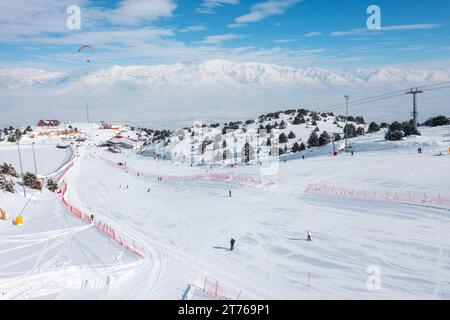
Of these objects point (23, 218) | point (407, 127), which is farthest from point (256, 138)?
point (23, 218)

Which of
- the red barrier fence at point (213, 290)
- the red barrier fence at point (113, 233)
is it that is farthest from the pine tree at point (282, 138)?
the red barrier fence at point (213, 290)

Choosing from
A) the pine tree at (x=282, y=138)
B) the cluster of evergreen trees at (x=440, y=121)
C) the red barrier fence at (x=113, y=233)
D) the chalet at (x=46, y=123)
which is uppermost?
the chalet at (x=46, y=123)

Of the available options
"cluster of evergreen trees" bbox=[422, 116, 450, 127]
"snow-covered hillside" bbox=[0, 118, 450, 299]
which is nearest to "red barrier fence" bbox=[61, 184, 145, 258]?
"snow-covered hillside" bbox=[0, 118, 450, 299]

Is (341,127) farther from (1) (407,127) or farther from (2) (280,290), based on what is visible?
(2) (280,290)

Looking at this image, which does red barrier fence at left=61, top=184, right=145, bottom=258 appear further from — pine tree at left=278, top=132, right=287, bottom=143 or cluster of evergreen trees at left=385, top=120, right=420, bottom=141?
pine tree at left=278, top=132, right=287, bottom=143

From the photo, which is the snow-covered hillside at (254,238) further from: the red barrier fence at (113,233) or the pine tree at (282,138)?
the pine tree at (282,138)

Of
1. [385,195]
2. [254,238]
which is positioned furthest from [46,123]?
[385,195]
